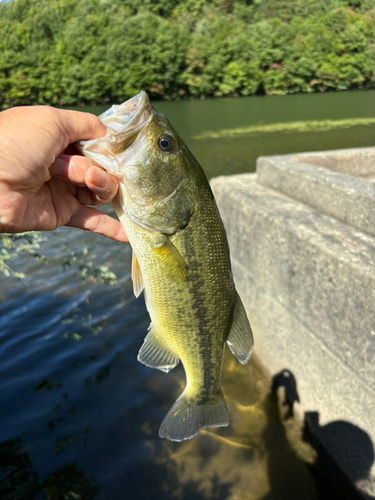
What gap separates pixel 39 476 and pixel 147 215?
9.92 ft

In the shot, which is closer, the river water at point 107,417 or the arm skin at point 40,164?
the arm skin at point 40,164

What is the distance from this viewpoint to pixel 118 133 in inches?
81.2

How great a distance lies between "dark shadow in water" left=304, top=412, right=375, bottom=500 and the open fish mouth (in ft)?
9.36

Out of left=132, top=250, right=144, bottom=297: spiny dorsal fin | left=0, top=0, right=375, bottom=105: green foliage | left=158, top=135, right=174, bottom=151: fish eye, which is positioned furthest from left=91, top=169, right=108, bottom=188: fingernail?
left=0, top=0, right=375, bottom=105: green foliage

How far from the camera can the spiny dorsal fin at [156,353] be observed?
2467 mm

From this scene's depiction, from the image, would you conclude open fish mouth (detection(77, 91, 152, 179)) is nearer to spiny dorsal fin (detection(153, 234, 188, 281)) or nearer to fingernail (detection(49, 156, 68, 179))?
fingernail (detection(49, 156, 68, 179))

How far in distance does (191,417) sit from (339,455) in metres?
1.84

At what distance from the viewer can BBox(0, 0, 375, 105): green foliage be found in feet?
161

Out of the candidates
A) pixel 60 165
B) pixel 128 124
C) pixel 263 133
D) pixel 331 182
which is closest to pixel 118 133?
pixel 128 124

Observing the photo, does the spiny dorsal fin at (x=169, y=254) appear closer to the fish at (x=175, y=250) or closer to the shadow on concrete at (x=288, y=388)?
the fish at (x=175, y=250)

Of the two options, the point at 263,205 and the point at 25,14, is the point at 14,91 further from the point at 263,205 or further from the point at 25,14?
the point at 263,205

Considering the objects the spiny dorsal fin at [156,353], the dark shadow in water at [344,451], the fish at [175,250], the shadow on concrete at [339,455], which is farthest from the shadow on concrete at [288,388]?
the spiny dorsal fin at [156,353]

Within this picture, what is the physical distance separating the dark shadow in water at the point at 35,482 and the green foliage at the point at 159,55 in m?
51.4

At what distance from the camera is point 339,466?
11.3 ft
